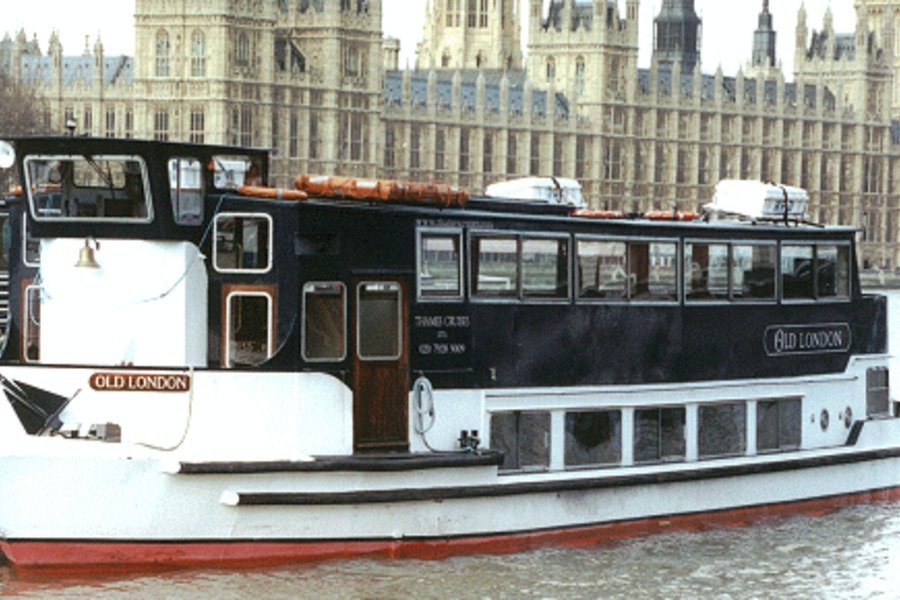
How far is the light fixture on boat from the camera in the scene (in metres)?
18.6

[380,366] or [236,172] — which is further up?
[236,172]

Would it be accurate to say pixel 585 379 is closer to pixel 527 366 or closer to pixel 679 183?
pixel 527 366

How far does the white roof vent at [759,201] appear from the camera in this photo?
23188 millimetres

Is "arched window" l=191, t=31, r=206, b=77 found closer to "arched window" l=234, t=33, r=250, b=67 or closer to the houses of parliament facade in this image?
the houses of parliament facade

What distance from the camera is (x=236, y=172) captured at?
1983 centimetres

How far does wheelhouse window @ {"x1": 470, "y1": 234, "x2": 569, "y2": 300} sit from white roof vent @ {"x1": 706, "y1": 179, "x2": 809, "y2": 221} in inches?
128

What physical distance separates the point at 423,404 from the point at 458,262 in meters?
1.17

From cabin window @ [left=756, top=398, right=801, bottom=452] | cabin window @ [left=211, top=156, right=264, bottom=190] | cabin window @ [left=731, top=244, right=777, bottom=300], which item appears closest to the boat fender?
cabin window @ [left=211, top=156, right=264, bottom=190]

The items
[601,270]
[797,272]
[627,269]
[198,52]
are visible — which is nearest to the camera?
[601,270]

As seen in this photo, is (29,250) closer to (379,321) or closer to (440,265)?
(379,321)

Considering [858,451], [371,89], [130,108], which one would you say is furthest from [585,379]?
[371,89]

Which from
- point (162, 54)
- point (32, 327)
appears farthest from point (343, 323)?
point (162, 54)

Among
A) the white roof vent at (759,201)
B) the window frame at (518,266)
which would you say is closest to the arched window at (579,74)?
the white roof vent at (759,201)

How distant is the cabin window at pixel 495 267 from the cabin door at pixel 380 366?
0.76 metres
